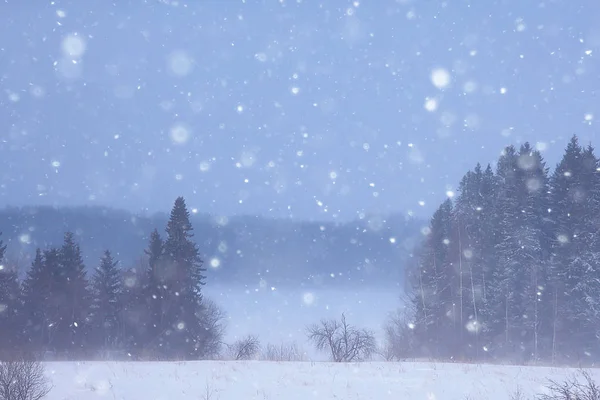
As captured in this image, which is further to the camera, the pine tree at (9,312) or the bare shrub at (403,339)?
the bare shrub at (403,339)

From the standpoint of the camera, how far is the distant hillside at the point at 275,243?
10750 centimetres

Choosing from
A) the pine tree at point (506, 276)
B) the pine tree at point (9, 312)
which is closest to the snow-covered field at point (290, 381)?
the pine tree at point (506, 276)

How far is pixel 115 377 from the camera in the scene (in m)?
16.6

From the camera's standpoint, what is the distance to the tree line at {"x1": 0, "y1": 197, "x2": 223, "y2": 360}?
35812mm

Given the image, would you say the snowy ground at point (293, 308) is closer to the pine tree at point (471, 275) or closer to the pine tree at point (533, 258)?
the pine tree at point (471, 275)

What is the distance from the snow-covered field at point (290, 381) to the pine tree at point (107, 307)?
70.0ft

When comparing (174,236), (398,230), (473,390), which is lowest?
(473,390)

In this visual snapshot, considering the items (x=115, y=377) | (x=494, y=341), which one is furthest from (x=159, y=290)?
(x=494, y=341)

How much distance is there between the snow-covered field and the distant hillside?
274 feet

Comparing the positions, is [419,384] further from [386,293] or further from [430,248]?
[386,293]

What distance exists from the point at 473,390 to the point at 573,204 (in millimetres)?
22173

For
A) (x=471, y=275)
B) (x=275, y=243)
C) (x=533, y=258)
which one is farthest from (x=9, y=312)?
(x=275, y=243)

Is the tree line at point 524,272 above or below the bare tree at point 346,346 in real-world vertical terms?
above

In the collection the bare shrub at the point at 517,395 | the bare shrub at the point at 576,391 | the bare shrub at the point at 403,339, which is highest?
the bare shrub at the point at 403,339
